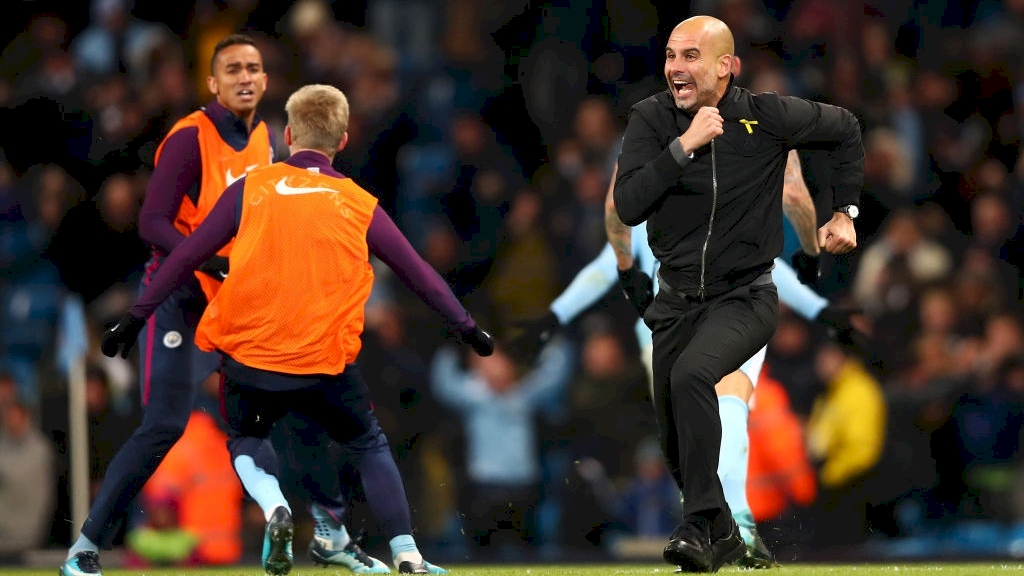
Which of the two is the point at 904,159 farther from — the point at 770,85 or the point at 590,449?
the point at 590,449

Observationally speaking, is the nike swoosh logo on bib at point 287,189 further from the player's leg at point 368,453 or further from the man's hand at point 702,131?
the man's hand at point 702,131

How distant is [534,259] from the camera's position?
47.5ft

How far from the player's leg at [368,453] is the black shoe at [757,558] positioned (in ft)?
4.56

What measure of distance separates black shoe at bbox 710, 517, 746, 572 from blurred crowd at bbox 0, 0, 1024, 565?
3289mm

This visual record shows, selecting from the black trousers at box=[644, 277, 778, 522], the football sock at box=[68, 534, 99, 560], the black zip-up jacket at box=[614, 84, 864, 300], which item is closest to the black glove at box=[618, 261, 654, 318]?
the black trousers at box=[644, 277, 778, 522]

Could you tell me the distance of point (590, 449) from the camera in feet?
44.7

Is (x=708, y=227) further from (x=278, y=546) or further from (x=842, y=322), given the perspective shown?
(x=842, y=322)

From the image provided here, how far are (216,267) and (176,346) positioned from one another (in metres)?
0.40

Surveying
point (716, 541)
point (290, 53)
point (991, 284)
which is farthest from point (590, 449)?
point (716, 541)

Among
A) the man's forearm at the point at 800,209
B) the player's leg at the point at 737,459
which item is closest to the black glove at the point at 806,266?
the man's forearm at the point at 800,209

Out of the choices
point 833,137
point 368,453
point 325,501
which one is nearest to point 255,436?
point 368,453

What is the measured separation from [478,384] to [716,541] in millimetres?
6265

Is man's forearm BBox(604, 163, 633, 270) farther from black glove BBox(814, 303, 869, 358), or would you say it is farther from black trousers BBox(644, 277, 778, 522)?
black glove BBox(814, 303, 869, 358)

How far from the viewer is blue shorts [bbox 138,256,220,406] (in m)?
8.78
